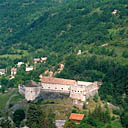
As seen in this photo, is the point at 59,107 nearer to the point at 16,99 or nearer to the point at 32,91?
the point at 32,91

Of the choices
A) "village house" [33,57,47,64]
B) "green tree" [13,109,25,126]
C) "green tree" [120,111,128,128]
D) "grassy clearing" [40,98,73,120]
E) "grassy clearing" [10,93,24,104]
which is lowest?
"village house" [33,57,47,64]

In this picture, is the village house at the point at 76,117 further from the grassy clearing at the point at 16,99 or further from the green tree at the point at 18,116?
the grassy clearing at the point at 16,99

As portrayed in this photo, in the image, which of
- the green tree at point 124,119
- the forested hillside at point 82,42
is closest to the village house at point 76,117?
the green tree at point 124,119

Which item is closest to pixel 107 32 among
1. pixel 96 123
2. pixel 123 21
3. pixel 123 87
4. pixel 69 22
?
pixel 123 21

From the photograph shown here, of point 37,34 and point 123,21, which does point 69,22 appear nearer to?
point 37,34

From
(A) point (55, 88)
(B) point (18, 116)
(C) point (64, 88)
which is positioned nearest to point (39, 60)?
(A) point (55, 88)

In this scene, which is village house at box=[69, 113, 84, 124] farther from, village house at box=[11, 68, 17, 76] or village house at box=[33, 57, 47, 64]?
village house at box=[33, 57, 47, 64]

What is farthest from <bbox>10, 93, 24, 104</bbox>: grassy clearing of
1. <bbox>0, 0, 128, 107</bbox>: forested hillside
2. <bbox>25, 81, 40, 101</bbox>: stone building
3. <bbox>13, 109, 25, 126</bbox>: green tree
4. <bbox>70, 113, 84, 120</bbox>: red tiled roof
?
<bbox>70, 113, 84, 120</bbox>: red tiled roof
